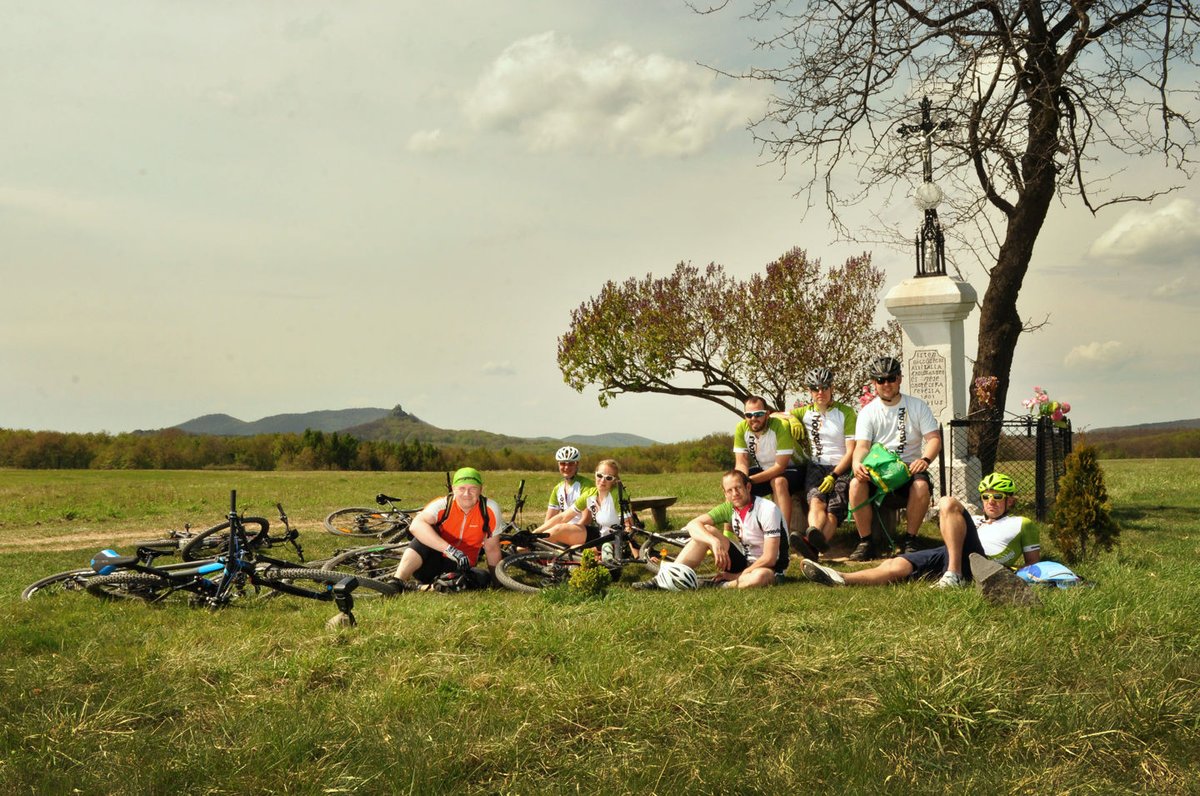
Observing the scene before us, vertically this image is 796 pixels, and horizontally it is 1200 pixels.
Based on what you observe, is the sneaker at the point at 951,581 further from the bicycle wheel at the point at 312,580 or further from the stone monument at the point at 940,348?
the stone monument at the point at 940,348

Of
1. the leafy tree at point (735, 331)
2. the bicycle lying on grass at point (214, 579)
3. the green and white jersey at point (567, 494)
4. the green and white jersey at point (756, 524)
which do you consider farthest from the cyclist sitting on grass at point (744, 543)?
the leafy tree at point (735, 331)

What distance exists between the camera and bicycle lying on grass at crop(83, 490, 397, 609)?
841cm

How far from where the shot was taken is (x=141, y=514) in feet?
71.2

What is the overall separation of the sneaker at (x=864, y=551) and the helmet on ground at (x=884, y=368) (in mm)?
1647

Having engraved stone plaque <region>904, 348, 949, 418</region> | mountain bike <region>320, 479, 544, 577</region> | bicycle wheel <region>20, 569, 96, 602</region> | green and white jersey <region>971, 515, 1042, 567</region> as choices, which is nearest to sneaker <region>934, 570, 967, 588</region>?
green and white jersey <region>971, 515, 1042, 567</region>

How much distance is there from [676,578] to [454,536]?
85.8 inches

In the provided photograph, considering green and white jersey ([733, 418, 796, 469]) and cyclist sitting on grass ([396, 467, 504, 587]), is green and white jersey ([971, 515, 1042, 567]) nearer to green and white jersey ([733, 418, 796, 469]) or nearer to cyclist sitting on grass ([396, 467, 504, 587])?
green and white jersey ([733, 418, 796, 469])

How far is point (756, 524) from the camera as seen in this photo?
9.19 meters

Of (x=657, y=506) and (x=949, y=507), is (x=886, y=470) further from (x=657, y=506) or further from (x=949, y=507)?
(x=657, y=506)

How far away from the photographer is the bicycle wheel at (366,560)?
10508mm

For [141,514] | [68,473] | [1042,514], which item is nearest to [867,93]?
[1042,514]

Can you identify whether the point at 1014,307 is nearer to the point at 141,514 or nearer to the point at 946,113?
the point at 946,113

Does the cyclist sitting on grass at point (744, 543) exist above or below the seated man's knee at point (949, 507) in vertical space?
below

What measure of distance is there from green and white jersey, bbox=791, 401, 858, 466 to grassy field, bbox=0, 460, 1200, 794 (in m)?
2.89
